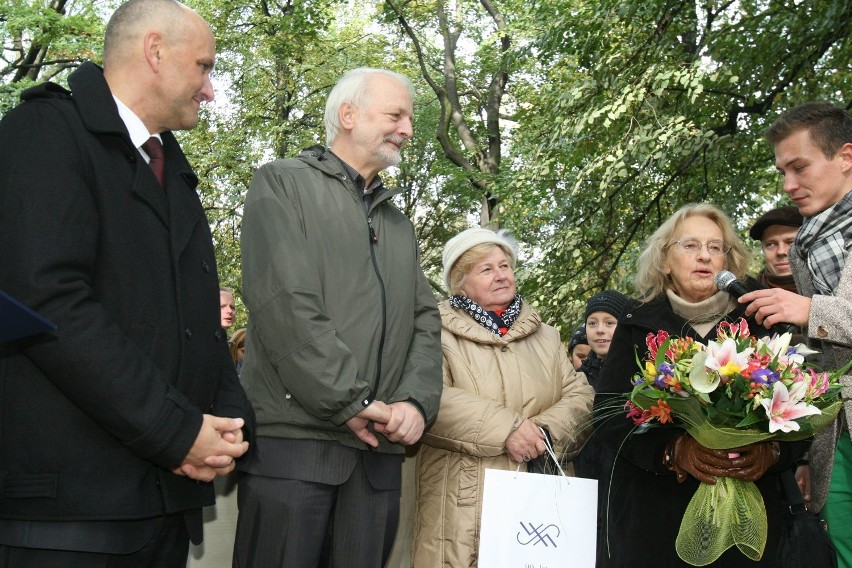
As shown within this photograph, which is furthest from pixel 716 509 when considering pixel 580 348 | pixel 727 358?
pixel 580 348

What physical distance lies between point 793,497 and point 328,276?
2067 mm

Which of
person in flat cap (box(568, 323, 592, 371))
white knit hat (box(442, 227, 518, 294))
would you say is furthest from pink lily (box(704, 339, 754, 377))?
person in flat cap (box(568, 323, 592, 371))

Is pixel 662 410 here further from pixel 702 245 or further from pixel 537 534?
pixel 702 245

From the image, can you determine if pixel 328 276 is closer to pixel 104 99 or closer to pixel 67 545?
pixel 104 99

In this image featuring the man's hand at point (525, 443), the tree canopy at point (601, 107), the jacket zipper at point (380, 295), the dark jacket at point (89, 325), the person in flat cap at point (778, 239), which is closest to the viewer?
the dark jacket at point (89, 325)

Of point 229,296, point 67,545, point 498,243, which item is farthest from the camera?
point 229,296

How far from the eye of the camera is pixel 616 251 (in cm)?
1142

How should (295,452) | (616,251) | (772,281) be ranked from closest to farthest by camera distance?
(295,452)
(772,281)
(616,251)

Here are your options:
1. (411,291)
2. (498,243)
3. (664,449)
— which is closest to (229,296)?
(498,243)

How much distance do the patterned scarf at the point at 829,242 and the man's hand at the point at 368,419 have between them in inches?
71.1

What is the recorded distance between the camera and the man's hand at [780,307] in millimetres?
3227

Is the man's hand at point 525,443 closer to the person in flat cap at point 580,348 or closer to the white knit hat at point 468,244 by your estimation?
the white knit hat at point 468,244

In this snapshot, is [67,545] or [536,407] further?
[536,407]

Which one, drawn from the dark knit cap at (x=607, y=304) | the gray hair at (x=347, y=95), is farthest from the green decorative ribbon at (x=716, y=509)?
the dark knit cap at (x=607, y=304)
